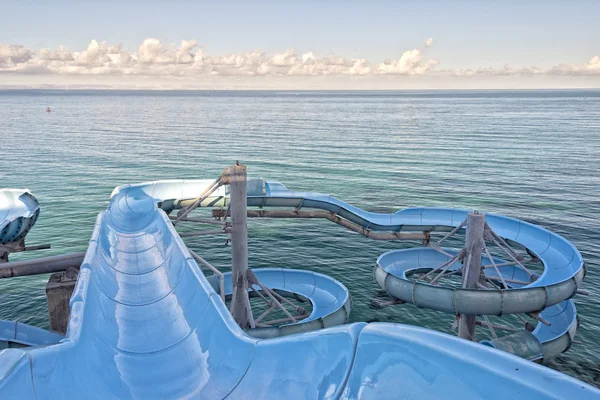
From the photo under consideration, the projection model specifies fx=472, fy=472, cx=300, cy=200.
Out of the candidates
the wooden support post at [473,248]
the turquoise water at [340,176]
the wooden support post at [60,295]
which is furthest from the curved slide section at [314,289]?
the wooden support post at [60,295]

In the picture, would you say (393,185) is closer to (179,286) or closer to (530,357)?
(530,357)

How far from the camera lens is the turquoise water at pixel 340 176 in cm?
3136

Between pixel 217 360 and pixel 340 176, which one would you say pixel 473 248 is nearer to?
pixel 217 360

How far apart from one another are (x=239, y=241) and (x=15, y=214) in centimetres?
1841

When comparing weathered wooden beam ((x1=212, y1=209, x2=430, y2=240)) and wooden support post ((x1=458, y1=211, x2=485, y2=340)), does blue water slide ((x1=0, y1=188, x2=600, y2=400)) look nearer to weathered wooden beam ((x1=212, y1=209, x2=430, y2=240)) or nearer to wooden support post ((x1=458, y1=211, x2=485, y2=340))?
wooden support post ((x1=458, y1=211, x2=485, y2=340))

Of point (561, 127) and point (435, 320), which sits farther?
point (561, 127)

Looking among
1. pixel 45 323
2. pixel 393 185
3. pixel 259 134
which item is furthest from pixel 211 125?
pixel 45 323

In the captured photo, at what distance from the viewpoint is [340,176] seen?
2463 inches

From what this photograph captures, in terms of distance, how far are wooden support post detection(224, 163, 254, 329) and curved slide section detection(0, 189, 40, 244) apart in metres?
16.7

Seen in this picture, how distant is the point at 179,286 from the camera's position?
43.2ft

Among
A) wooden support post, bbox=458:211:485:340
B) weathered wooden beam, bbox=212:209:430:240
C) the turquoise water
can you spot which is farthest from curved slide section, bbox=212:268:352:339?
wooden support post, bbox=458:211:485:340

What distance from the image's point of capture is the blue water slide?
249 inches

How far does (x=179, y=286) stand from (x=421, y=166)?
61035 millimetres

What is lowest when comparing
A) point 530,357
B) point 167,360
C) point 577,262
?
point 530,357
